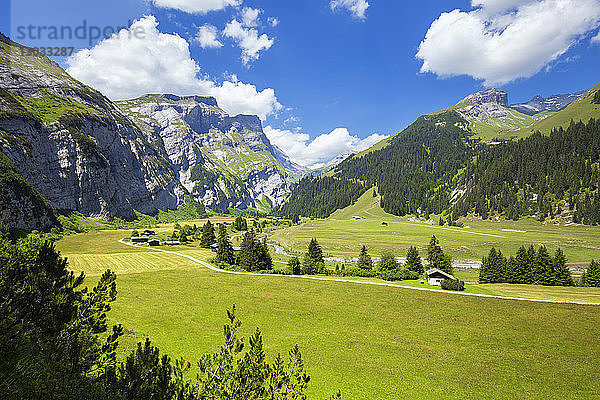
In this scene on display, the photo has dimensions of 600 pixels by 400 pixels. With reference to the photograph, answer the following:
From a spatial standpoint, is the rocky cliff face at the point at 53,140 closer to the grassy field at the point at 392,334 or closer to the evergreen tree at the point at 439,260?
the grassy field at the point at 392,334

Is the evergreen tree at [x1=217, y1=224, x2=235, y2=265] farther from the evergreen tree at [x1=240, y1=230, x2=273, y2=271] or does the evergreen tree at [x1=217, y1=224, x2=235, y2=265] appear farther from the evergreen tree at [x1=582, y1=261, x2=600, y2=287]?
the evergreen tree at [x1=582, y1=261, x2=600, y2=287]

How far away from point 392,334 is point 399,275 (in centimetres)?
2839

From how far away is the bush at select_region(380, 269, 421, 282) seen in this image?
52.8m

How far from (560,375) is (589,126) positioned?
21878cm

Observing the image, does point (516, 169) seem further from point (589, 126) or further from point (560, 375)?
point (560, 375)

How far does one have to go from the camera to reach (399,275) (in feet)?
174

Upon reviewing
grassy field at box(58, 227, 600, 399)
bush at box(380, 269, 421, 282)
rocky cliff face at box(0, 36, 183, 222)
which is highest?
rocky cliff face at box(0, 36, 183, 222)

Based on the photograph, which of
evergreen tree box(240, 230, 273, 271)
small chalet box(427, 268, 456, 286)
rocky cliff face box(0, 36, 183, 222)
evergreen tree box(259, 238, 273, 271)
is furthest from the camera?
rocky cliff face box(0, 36, 183, 222)

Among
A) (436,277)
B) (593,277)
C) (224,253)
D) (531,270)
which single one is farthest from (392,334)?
(224,253)

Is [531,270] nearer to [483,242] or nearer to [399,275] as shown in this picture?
[399,275]

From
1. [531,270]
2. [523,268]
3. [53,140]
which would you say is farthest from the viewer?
[53,140]

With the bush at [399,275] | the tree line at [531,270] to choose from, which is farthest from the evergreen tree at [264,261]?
the tree line at [531,270]

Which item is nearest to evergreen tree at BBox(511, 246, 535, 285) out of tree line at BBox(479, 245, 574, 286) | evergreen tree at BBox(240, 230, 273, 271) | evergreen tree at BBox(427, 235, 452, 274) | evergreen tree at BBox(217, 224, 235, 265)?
tree line at BBox(479, 245, 574, 286)

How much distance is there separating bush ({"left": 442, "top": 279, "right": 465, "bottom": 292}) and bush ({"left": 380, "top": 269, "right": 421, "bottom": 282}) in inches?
336
